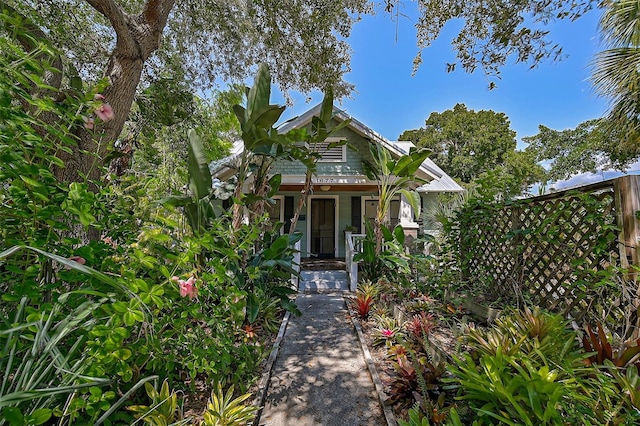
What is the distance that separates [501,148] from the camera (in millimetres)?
26203

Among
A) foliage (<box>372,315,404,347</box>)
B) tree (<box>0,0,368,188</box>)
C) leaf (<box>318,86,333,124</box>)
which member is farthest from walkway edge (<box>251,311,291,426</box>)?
tree (<box>0,0,368,188</box>)

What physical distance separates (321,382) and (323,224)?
8.31 m

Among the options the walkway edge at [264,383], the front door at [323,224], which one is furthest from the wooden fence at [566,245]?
the front door at [323,224]

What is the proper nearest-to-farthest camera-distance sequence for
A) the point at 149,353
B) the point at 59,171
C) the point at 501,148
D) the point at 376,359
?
the point at 149,353
the point at 59,171
the point at 376,359
the point at 501,148

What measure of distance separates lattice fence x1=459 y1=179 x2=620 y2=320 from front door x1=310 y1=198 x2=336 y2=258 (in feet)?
21.2

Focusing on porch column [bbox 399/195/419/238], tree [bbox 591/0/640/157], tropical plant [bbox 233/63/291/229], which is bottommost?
porch column [bbox 399/195/419/238]

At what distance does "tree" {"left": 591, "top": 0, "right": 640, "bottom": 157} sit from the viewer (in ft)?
16.6

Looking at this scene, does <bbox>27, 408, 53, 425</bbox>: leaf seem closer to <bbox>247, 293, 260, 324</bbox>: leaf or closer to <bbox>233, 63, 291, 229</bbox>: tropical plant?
<bbox>247, 293, 260, 324</bbox>: leaf

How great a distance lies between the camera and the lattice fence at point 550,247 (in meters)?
3.04

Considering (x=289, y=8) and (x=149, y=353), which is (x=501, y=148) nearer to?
(x=289, y=8)

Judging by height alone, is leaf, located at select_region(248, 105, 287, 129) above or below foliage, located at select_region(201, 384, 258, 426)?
above

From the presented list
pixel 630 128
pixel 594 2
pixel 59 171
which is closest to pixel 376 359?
pixel 59 171

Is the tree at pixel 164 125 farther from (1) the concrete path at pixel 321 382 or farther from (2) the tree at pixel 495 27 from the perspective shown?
(2) the tree at pixel 495 27

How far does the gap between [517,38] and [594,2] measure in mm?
959
